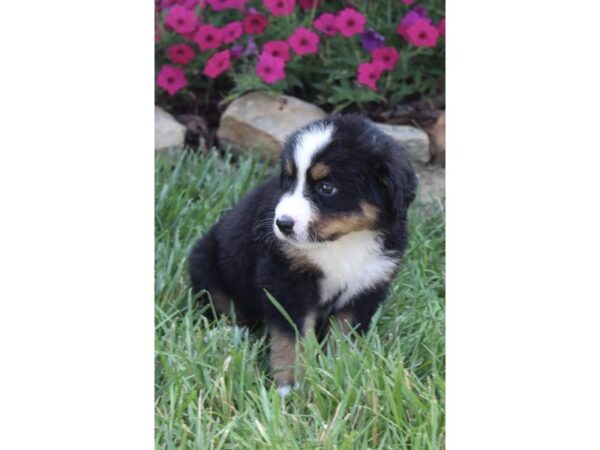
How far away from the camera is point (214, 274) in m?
4.02

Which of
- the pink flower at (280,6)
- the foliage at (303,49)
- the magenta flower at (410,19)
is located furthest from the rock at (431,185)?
the pink flower at (280,6)

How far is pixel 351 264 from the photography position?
3.52m

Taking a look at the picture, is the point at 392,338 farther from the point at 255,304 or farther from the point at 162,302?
the point at 162,302

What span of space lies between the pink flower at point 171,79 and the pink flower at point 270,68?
46 centimetres

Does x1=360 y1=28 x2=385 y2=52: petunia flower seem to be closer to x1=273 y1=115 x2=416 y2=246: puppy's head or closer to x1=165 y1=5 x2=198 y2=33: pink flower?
x1=165 y1=5 x2=198 y2=33: pink flower

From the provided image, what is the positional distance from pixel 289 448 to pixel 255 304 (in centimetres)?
97

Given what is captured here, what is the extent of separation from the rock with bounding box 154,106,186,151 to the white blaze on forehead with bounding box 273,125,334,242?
6.74ft

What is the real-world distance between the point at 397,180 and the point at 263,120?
223 centimetres

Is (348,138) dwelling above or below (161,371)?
above

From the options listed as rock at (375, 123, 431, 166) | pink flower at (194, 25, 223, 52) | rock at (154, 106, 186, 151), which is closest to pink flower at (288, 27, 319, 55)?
pink flower at (194, 25, 223, 52)

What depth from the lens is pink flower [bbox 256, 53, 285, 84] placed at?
17.3 ft

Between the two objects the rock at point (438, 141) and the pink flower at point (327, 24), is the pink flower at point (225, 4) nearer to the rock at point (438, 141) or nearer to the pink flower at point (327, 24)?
the pink flower at point (327, 24)

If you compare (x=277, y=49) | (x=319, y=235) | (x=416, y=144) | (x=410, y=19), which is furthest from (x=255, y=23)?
(x=319, y=235)
